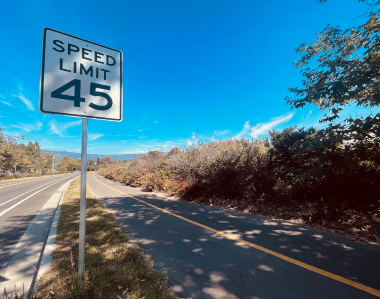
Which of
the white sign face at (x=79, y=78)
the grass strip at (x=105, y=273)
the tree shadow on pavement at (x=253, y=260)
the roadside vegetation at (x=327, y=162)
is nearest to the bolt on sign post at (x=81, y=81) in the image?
the white sign face at (x=79, y=78)

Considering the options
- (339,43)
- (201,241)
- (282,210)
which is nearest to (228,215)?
(282,210)

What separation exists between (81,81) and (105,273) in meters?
2.60

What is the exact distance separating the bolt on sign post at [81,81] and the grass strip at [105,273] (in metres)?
0.30

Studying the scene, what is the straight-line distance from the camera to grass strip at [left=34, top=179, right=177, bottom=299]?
2.28 m

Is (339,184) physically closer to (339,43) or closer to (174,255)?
(339,43)

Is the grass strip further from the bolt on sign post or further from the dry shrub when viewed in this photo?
the dry shrub

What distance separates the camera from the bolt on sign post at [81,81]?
6.56 feet

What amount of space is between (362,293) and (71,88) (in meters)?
4.15

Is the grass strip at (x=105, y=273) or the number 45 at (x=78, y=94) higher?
the number 45 at (x=78, y=94)

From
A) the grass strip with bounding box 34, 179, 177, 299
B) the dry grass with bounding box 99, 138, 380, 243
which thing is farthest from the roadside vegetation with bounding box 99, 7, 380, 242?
the grass strip with bounding box 34, 179, 177, 299

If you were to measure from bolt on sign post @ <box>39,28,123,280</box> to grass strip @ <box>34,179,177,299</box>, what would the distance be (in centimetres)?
30

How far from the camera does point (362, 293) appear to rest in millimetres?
2297

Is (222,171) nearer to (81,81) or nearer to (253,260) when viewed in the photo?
(253,260)

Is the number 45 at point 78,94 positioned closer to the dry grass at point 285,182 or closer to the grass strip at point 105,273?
the grass strip at point 105,273
